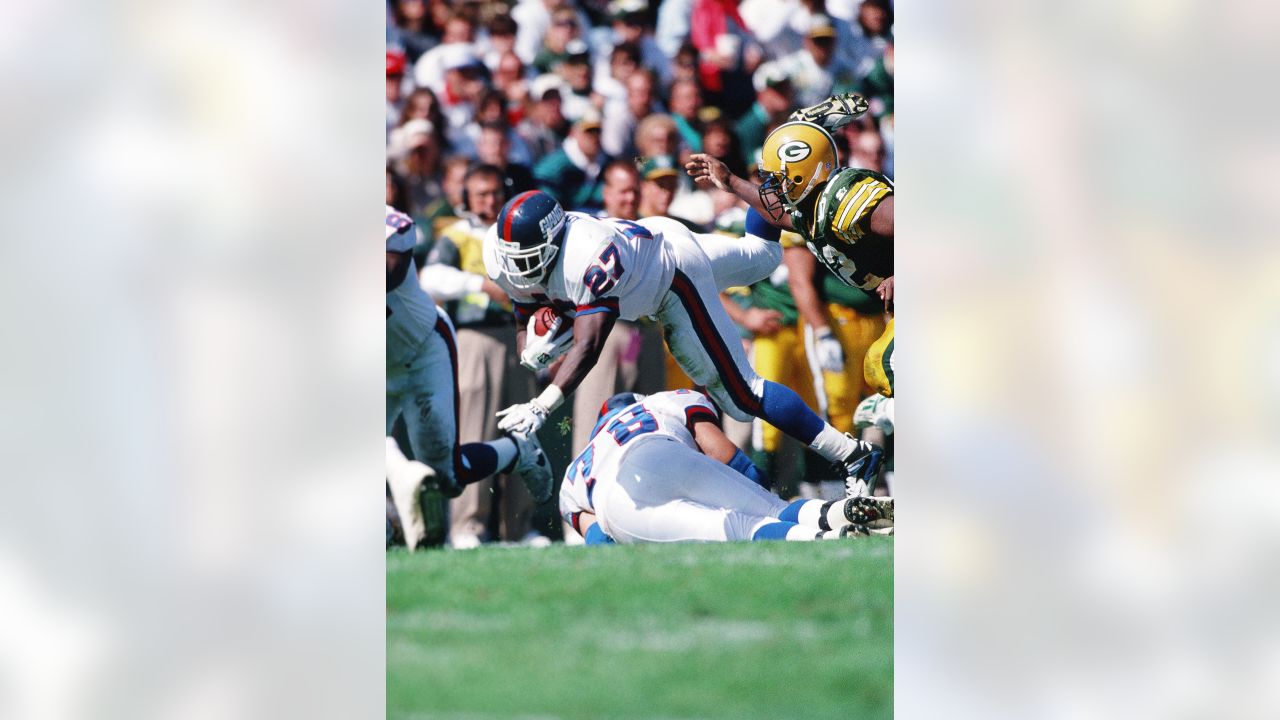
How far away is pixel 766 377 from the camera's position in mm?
3738

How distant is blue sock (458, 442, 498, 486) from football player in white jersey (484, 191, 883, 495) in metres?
0.08

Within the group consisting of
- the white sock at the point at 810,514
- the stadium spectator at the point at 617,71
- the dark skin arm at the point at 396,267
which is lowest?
the white sock at the point at 810,514

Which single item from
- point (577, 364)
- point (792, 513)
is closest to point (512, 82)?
point (577, 364)

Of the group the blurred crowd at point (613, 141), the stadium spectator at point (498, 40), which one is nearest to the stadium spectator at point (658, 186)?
the blurred crowd at point (613, 141)

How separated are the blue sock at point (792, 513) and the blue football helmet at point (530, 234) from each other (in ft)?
2.92

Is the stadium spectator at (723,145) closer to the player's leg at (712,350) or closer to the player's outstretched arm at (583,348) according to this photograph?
the player's leg at (712,350)

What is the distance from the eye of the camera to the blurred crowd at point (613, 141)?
368 cm

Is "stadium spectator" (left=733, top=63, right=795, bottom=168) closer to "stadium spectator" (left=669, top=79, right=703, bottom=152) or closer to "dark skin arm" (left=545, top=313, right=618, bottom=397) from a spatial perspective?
"stadium spectator" (left=669, top=79, right=703, bottom=152)

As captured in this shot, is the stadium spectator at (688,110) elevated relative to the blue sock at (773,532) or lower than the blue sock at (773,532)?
elevated

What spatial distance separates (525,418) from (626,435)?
0.89 ft
